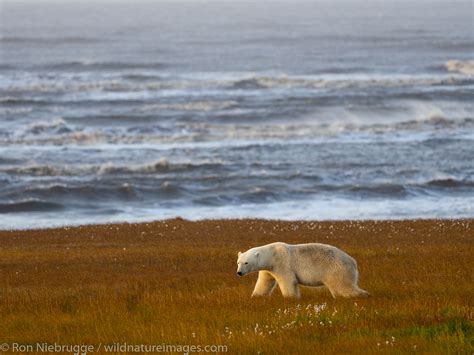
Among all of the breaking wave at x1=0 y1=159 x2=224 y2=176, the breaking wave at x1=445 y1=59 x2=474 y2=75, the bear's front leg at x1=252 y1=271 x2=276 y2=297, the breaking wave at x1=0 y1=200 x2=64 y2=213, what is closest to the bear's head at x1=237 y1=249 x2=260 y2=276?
the bear's front leg at x1=252 y1=271 x2=276 y2=297

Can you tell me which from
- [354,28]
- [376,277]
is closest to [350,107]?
[376,277]

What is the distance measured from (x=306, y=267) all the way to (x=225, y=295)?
128 centimetres

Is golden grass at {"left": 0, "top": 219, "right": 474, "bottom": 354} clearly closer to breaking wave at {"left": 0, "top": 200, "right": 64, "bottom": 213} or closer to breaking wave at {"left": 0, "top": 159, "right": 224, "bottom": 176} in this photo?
breaking wave at {"left": 0, "top": 200, "right": 64, "bottom": 213}

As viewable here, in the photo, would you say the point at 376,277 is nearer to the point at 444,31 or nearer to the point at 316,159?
the point at 316,159

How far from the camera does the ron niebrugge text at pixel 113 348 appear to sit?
9305 mm

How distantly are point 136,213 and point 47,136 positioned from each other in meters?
17.0

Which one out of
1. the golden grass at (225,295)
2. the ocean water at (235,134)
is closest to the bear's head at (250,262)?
the golden grass at (225,295)

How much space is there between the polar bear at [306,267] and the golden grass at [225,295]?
27 centimetres

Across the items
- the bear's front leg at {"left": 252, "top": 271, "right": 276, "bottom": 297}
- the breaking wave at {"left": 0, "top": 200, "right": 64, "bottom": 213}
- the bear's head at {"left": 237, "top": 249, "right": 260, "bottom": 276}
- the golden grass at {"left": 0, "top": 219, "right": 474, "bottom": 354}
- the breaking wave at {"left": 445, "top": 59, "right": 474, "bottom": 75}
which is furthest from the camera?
the breaking wave at {"left": 445, "top": 59, "right": 474, "bottom": 75}

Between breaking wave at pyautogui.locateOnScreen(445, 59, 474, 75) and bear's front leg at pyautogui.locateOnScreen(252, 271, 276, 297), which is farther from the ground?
bear's front leg at pyautogui.locateOnScreen(252, 271, 276, 297)

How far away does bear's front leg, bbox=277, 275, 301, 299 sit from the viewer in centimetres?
1250

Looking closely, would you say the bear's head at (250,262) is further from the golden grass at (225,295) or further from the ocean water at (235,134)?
the ocean water at (235,134)

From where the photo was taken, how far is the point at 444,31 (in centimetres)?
13238

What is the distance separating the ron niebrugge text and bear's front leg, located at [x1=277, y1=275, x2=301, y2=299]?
3.17 meters
